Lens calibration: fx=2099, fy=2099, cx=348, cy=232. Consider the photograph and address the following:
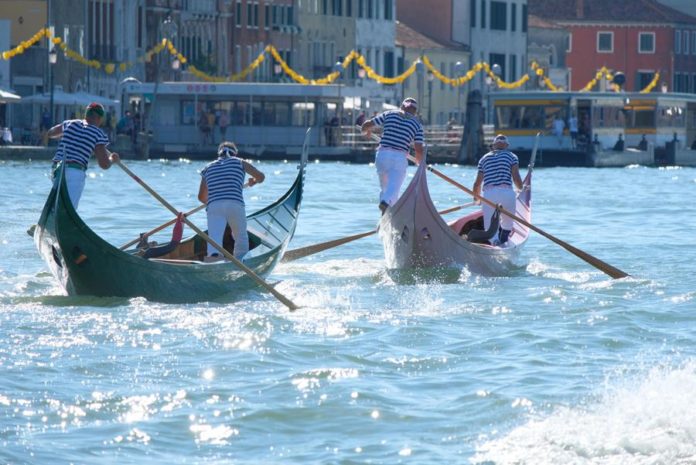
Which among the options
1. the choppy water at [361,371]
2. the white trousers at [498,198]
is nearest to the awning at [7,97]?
the choppy water at [361,371]

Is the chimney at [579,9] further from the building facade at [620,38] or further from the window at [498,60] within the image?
the window at [498,60]

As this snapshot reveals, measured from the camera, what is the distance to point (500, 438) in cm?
821

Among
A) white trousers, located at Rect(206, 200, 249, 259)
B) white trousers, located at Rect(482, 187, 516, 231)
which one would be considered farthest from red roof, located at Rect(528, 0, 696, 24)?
white trousers, located at Rect(206, 200, 249, 259)

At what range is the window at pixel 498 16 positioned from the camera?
69.7 m

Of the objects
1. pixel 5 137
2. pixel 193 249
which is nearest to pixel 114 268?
pixel 193 249

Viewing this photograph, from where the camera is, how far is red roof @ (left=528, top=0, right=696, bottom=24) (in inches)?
3009

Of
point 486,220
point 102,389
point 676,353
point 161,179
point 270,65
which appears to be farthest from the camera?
point 270,65

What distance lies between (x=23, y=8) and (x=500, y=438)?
4004cm

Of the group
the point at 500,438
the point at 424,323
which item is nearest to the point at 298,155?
the point at 424,323

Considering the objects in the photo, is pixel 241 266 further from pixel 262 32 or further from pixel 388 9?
pixel 388 9

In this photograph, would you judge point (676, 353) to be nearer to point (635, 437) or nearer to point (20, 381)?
point (635, 437)

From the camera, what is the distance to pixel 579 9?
76438mm

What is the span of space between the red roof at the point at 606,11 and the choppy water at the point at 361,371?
6094cm

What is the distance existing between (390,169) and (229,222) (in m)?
1.85
